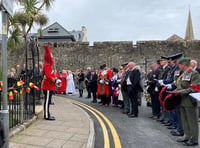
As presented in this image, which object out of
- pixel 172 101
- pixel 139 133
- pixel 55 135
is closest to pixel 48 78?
pixel 55 135

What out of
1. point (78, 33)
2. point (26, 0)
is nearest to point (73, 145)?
point (26, 0)

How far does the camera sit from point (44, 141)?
458cm

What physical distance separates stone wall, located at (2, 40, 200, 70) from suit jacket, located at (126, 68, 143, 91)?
11.5 metres

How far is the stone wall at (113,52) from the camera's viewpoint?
64.0 feet

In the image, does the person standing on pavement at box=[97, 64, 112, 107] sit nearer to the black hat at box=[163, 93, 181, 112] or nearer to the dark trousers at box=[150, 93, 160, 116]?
the dark trousers at box=[150, 93, 160, 116]

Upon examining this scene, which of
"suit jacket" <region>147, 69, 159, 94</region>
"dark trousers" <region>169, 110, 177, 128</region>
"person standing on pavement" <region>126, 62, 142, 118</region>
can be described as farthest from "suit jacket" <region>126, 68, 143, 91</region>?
"dark trousers" <region>169, 110, 177, 128</region>

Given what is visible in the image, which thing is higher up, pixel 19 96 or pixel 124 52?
pixel 124 52

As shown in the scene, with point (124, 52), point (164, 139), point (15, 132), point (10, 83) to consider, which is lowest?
point (164, 139)

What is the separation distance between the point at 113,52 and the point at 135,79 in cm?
1276

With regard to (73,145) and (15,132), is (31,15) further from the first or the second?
(73,145)

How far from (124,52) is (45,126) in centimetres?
1530

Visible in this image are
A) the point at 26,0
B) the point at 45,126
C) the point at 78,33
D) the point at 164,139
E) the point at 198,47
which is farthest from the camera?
the point at 78,33

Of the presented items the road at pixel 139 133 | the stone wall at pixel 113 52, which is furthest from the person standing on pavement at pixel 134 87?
the stone wall at pixel 113 52

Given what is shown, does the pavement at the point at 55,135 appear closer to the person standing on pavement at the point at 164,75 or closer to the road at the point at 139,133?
the road at the point at 139,133
